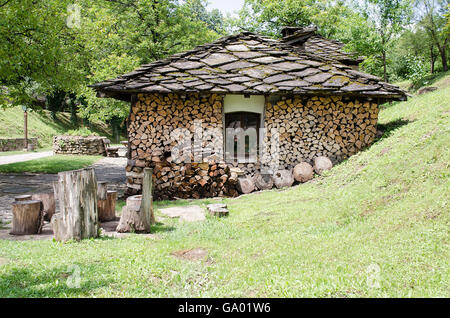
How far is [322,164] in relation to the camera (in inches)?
349

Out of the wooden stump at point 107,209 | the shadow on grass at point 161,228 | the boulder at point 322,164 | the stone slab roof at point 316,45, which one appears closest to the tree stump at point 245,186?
the boulder at point 322,164

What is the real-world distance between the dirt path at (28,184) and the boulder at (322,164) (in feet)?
18.5

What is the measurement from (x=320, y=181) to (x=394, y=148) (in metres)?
1.88

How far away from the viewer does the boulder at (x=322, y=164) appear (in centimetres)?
882

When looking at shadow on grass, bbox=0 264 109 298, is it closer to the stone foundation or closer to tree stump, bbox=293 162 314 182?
tree stump, bbox=293 162 314 182

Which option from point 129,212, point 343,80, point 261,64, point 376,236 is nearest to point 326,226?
point 376,236

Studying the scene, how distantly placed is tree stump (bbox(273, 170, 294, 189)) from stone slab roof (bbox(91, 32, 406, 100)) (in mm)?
2240

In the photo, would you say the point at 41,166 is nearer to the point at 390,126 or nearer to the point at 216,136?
the point at 216,136

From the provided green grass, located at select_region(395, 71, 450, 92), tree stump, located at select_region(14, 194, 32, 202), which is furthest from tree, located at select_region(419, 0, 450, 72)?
tree stump, located at select_region(14, 194, 32, 202)

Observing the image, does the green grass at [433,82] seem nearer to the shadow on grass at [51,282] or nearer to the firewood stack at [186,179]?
the firewood stack at [186,179]

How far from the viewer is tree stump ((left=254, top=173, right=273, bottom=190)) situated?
900 centimetres
